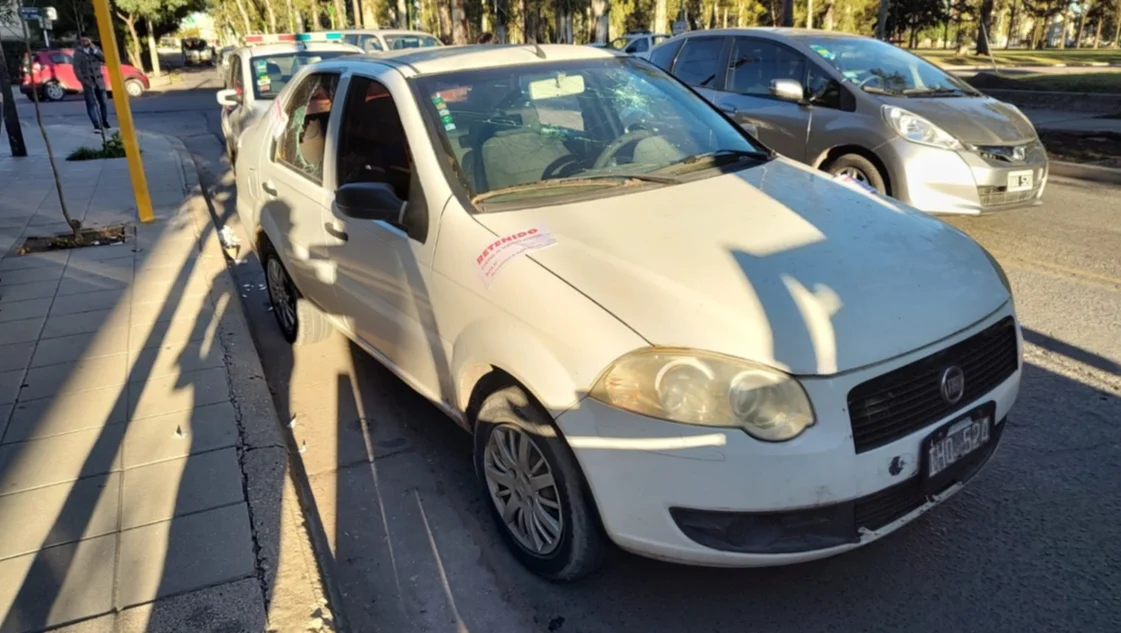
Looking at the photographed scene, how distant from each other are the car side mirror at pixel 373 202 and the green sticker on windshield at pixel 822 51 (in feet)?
17.5

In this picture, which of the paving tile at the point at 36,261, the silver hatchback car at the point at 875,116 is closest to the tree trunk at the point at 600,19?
the silver hatchback car at the point at 875,116

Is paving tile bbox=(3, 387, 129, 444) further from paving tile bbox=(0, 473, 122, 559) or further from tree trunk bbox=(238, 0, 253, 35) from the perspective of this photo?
tree trunk bbox=(238, 0, 253, 35)

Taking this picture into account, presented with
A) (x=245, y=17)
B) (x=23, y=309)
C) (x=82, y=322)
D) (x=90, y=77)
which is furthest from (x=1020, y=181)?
(x=245, y=17)

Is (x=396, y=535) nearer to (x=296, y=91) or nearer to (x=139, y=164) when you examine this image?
(x=296, y=91)

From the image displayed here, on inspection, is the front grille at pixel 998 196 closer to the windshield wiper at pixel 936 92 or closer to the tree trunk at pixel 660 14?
the windshield wiper at pixel 936 92

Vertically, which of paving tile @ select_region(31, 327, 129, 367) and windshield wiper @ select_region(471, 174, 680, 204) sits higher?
windshield wiper @ select_region(471, 174, 680, 204)

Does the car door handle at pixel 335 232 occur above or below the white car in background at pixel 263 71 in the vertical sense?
below

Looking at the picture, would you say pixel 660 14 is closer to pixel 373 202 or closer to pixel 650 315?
pixel 373 202

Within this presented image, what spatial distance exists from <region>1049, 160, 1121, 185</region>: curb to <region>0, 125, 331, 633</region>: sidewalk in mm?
9008

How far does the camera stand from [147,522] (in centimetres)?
323

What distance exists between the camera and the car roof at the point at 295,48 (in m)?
10.8

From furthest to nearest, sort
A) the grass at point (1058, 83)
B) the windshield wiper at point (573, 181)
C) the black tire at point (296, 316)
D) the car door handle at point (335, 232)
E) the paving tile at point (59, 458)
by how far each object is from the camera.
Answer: the grass at point (1058, 83) → the black tire at point (296, 316) → the car door handle at point (335, 232) → the paving tile at point (59, 458) → the windshield wiper at point (573, 181)

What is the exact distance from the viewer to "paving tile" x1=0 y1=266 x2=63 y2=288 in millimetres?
6496

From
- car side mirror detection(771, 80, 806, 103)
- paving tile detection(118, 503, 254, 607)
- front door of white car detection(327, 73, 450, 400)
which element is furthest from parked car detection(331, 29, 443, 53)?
paving tile detection(118, 503, 254, 607)
